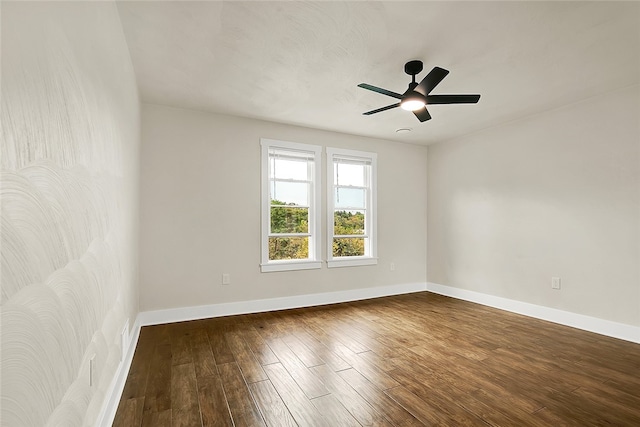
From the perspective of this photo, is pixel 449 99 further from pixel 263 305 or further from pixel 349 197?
pixel 263 305

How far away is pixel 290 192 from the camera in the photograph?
4.68m

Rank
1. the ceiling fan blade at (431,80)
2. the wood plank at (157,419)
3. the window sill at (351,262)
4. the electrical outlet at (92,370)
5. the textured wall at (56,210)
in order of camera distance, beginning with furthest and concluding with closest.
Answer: the window sill at (351,262), the ceiling fan blade at (431,80), the wood plank at (157,419), the electrical outlet at (92,370), the textured wall at (56,210)

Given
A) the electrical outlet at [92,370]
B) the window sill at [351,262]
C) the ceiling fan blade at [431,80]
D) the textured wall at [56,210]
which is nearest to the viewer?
the textured wall at [56,210]

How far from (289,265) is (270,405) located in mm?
2469

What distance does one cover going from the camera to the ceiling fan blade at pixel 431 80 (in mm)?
2438

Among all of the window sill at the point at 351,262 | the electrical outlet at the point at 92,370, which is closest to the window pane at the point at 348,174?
the window sill at the point at 351,262

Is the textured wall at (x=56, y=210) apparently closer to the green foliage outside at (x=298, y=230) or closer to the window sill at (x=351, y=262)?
the green foliage outside at (x=298, y=230)

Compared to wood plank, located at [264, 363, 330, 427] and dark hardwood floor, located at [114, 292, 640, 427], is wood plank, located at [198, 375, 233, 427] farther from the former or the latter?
wood plank, located at [264, 363, 330, 427]

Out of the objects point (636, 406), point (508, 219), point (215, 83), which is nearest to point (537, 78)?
point (508, 219)

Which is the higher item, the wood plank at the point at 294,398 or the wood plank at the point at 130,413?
the wood plank at the point at 294,398

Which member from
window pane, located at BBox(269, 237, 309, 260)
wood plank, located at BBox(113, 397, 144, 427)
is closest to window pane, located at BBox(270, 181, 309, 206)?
window pane, located at BBox(269, 237, 309, 260)

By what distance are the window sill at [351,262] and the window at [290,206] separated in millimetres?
244

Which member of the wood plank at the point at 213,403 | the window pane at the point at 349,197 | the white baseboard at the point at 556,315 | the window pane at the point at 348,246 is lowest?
the wood plank at the point at 213,403

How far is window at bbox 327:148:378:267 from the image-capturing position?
16.1 feet
